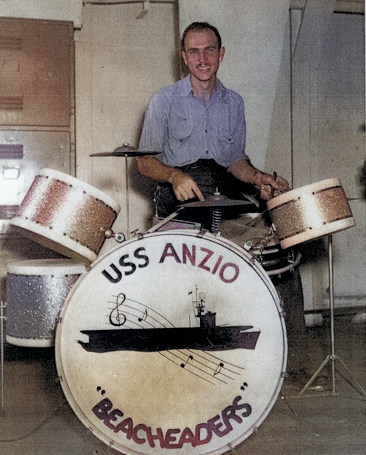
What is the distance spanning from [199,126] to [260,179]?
0.83 m

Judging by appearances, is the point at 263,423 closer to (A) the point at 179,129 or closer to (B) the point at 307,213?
(B) the point at 307,213

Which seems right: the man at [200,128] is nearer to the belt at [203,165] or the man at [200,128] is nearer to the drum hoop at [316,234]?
the belt at [203,165]

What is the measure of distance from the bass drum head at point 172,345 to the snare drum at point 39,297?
0.61 m

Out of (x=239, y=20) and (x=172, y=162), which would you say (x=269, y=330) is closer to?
(x=172, y=162)

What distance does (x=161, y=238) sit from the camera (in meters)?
2.42

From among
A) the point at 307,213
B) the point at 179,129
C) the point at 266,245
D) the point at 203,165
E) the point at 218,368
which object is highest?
the point at 179,129

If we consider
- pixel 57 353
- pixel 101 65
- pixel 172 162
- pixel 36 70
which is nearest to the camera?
pixel 57 353

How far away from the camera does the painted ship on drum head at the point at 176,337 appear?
2404mm

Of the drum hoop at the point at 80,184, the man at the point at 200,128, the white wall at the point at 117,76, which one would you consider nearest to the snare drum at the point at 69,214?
the drum hoop at the point at 80,184

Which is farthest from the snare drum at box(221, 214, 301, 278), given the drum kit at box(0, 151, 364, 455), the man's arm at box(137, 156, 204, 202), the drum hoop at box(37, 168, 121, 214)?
the drum hoop at box(37, 168, 121, 214)

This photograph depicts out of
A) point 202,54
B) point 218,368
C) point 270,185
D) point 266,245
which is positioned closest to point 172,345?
point 218,368

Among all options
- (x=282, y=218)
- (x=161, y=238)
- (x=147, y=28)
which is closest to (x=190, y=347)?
(x=161, y=238)

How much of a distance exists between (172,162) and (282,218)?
1.35 metres

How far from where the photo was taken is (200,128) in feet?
13.0
